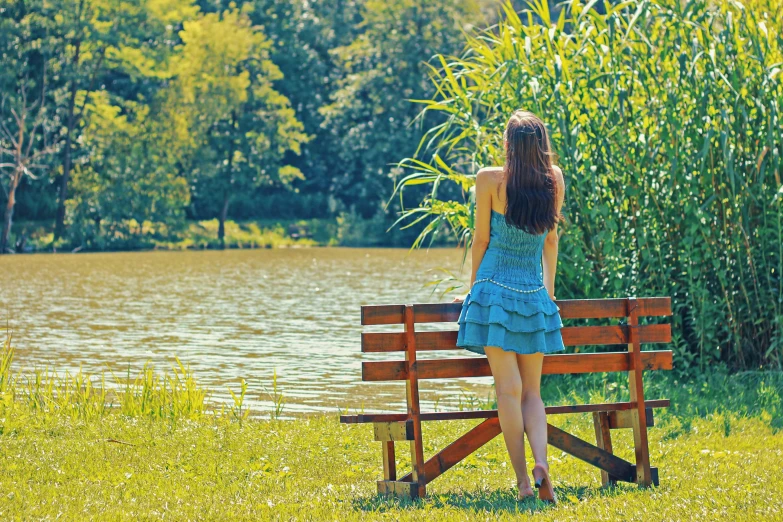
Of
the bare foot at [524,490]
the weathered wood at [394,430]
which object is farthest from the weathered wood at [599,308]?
the weathered wood at [394,430]

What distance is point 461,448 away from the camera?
5574 millimetres

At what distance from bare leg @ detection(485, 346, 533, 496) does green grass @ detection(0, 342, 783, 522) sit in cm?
20

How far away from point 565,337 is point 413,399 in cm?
86

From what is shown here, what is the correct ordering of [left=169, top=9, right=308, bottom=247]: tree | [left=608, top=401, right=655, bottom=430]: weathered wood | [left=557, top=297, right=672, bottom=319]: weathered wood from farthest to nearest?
[left=169, top=9, right=308, bottom=247]: tree < [left=608, top=401, right=655, bottom=430]: weathered wood < [left=557, top=297, right=672, bottom=319]: weathered wood

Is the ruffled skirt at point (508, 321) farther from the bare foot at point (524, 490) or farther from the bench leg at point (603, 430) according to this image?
the bench leg at point (603, 430)

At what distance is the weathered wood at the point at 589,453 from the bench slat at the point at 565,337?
481 mm

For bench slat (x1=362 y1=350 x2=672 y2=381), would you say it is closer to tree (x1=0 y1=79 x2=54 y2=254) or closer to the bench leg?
the bench leg

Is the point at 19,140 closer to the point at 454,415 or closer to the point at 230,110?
the point at 230,110

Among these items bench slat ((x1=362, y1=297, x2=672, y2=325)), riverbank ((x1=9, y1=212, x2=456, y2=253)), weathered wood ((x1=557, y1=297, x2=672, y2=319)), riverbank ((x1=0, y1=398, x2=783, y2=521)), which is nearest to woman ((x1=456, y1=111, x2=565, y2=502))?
bench slat ((x1=362, y1=297, x2=672, y2=325))

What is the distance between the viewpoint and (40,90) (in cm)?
4194

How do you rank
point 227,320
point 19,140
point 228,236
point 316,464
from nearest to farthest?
point 316,464 → point 227,320 → point 19,140 → point 228,236

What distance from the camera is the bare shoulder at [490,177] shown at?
5289 mm

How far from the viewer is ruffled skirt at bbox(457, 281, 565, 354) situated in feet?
17.1

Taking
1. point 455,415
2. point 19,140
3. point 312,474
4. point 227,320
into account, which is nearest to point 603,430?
point 455,415
